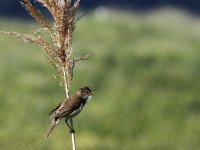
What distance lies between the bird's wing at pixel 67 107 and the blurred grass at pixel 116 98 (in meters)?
12.5

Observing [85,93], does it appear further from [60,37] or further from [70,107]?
[60,37]

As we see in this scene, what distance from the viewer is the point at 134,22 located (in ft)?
165

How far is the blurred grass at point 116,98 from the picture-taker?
84.9 ft

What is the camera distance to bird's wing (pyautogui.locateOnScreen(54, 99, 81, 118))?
7.88m

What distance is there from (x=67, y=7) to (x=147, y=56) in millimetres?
28017

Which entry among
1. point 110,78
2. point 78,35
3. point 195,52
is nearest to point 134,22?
point 78,35

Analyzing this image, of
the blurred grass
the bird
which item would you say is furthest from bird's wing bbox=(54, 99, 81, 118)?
the blurred grass

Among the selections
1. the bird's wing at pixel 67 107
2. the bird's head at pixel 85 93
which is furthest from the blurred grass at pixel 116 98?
the bird's wing at pixel 67 107

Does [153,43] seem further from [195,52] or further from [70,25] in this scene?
[70,25]

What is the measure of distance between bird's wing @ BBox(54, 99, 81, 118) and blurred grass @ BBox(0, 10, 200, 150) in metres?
12.5

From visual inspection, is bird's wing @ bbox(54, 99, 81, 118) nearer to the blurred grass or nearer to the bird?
the bird

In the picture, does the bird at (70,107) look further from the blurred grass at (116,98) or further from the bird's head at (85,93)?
the blurred grass at (116,98)

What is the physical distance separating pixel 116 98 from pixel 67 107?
22393 mm

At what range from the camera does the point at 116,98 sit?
30281mm
